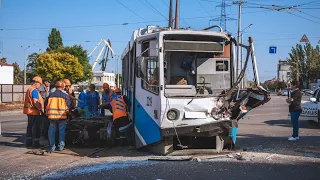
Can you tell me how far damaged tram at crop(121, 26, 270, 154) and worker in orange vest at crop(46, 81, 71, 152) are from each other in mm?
1815

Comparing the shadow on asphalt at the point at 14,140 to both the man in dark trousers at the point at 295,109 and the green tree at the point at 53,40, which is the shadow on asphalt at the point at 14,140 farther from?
the green tree at the point at 53,40

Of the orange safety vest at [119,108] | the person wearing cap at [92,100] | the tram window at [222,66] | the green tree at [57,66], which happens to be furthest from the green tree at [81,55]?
the tram window at [222,66]

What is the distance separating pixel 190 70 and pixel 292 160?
3.04 metres

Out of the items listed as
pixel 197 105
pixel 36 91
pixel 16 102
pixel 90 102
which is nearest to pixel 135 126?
pixel 197 105

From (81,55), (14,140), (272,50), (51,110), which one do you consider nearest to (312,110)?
(51,110)

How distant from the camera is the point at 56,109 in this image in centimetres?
988

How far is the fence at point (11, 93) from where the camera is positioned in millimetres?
36719

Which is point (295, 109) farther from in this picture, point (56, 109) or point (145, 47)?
point (56, 109)

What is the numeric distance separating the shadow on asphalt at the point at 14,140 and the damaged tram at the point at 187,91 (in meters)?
4.27

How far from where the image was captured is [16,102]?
37.6 m

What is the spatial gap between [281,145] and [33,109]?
674 centimetres

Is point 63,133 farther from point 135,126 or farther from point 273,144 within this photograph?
point 273,144

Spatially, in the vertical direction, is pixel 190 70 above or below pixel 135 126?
above

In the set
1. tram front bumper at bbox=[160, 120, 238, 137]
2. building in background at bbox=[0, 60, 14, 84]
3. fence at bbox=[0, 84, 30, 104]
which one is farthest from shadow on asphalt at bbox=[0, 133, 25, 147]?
building in background at bbox=[0, 60, 14, 84]
